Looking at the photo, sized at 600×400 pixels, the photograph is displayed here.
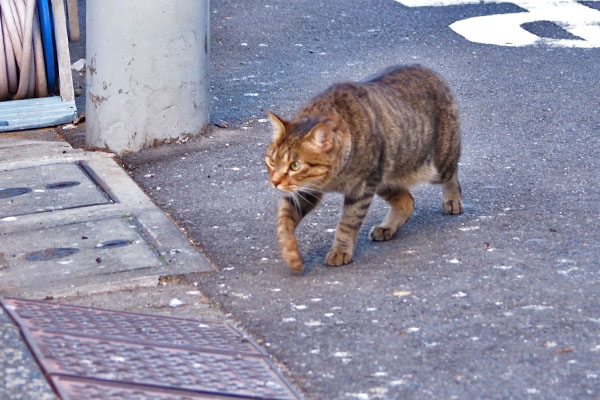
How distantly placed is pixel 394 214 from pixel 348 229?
1.72 feet

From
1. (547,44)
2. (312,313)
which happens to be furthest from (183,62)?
(547,44)

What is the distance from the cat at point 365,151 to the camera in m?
4.53

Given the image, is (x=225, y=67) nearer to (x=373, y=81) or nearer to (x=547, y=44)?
(x=547, y=44)

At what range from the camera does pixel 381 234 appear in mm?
5113

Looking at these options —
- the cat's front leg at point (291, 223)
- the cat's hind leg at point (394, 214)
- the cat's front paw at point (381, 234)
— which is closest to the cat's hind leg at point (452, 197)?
the cat's hind leg at point (394, 214)

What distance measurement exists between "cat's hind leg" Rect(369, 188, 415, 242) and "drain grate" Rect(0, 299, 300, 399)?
1.29m

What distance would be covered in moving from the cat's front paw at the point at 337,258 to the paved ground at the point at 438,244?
A: 4 centimetres

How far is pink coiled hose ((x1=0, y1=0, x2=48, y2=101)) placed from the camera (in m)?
7.08

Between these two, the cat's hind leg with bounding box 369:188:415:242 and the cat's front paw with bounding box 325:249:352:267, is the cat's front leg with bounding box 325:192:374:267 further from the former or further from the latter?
the cat's hind leg with bounding box 369:188:415:242

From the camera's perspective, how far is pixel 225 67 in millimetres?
8617

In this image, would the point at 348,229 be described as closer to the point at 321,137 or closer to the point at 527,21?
the point at 321,137

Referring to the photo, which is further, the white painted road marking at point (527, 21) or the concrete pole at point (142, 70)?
the white painted road marking at point (527, 21)

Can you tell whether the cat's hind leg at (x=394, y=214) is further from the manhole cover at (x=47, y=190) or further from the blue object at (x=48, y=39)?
the blue object at (x=48, y=39)

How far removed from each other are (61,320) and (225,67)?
4891 millimetres
